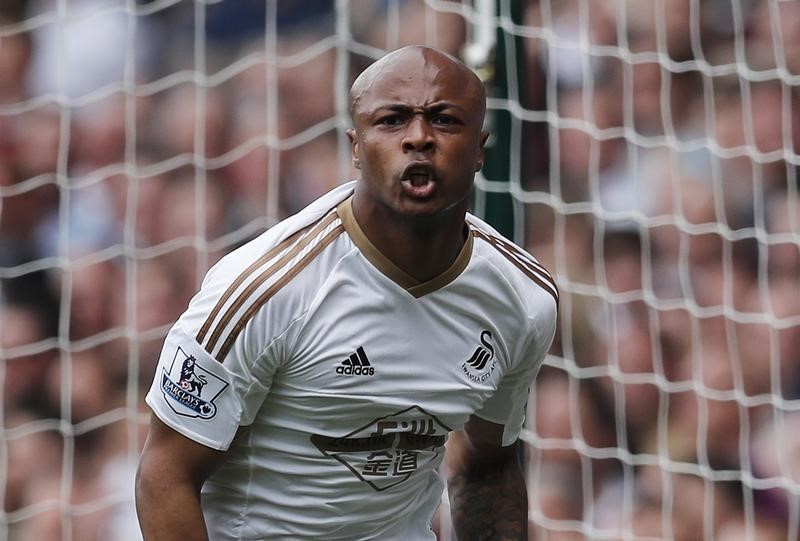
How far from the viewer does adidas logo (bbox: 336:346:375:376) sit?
208 centimetres

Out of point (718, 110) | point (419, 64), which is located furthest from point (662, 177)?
point (419, 64)

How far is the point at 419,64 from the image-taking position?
6.66ft

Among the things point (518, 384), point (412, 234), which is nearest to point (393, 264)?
point (412, 234)

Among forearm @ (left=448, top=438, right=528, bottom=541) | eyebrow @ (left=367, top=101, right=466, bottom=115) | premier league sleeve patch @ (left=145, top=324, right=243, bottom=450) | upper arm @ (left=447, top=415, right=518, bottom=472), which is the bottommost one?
forearm @ (left=448, top=438, right=528, bottom=541)

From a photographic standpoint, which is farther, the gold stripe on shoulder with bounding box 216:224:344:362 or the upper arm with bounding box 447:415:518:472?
the upper arm with bounding box 447:415:518:472

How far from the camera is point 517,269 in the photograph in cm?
226

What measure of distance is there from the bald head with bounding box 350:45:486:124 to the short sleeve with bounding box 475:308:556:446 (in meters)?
0.44

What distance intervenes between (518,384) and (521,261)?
0.83 feet

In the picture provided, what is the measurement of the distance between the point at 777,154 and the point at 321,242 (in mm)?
2642

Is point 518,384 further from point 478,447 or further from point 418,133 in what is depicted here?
point 418,133

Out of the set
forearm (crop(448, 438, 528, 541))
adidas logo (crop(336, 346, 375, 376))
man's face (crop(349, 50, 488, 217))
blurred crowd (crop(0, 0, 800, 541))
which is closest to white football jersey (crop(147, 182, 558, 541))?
adidas logo (crop(336, 346, 375, 376))

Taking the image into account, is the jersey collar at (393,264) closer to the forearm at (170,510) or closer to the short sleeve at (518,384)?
the short sleeve at (518,384)

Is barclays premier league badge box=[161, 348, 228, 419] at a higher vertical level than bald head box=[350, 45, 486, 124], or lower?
lower

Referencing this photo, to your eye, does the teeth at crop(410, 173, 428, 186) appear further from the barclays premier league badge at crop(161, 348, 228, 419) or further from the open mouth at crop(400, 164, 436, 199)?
the barclays premier league badge at crop(161, 348, 228, 419)
